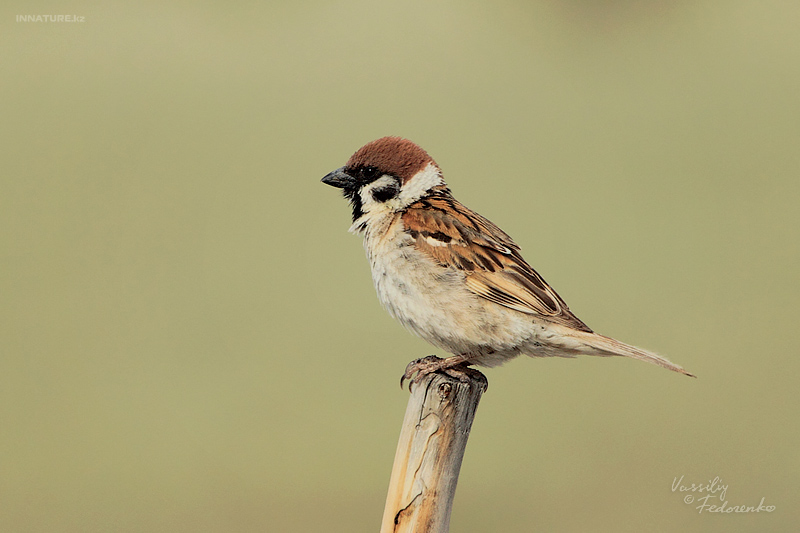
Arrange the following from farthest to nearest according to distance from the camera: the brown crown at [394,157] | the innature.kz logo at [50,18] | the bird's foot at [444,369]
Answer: the innature.kz logo at [50,18] → the brown crown at [394,157] → the bird's foot at [444,369]

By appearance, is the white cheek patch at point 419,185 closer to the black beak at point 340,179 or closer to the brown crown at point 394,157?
the brown crown at point 394,157

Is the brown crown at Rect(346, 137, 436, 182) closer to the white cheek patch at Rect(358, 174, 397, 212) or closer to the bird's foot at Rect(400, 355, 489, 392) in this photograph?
the white cheek patch at Rect(358, 174, 397, 212)

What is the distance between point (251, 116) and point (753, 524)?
10.5 metres

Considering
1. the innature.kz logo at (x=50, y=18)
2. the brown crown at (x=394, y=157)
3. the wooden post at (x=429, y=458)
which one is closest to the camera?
the wooden post at (x=429, y=458)

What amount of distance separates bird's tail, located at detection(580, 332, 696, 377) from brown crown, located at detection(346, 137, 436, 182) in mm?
1167

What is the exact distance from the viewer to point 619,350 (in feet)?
9.89

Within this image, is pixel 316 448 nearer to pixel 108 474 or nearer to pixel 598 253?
pixel 108 474

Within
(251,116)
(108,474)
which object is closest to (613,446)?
(108,474)

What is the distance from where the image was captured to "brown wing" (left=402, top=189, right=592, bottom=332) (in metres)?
3.31

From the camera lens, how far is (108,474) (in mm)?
7883

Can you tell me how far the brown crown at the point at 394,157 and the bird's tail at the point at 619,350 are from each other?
1.17 metres

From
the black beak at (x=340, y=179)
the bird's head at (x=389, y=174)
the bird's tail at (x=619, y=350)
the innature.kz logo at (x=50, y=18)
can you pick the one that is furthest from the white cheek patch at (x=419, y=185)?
the innature.kz logo at (x=50, y=18)

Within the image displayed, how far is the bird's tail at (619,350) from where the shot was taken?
288 centimetres

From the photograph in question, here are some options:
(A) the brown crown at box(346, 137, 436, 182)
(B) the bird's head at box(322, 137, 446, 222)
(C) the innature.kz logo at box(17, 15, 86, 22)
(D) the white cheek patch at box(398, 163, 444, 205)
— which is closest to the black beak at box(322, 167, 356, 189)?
(B) the bird's head at box(322, 137, 446, 222)
